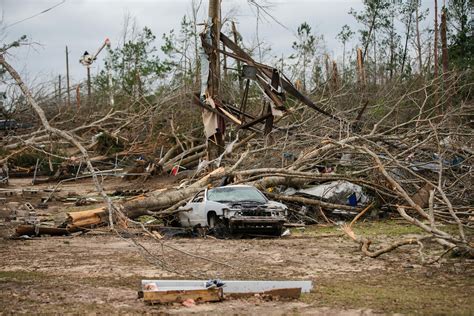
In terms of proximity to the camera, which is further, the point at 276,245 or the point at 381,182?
the point at 381,182

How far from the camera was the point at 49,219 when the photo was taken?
60.9ft

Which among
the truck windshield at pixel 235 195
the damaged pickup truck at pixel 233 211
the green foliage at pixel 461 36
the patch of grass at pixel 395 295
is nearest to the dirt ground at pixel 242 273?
the patch of grass at pixel 395 295

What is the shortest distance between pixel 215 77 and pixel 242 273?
400 inches

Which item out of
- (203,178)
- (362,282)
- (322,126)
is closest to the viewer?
(362,282)

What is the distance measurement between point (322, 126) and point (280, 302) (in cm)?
1205

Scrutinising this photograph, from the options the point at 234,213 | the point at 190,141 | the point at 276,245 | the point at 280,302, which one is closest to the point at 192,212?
the point at 234,213

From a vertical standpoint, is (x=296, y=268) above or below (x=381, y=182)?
below

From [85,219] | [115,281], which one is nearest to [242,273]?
[115,281]

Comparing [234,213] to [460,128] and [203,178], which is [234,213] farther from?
[460,128]

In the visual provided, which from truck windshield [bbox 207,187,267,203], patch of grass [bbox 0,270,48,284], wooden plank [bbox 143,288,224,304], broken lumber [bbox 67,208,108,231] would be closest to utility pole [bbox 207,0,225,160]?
truck windshield [bbox 207,187,267,203]

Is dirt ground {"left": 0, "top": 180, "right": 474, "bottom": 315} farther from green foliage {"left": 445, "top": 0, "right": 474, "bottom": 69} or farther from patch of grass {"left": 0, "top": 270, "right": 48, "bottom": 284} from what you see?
green foliage {"left": 445, "top": 0, "right": 474, "bottom": 69}

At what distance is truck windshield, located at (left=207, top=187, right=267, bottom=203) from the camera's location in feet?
51.5

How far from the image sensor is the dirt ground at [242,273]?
26.3ft

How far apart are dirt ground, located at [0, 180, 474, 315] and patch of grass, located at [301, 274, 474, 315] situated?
0.04 ft
